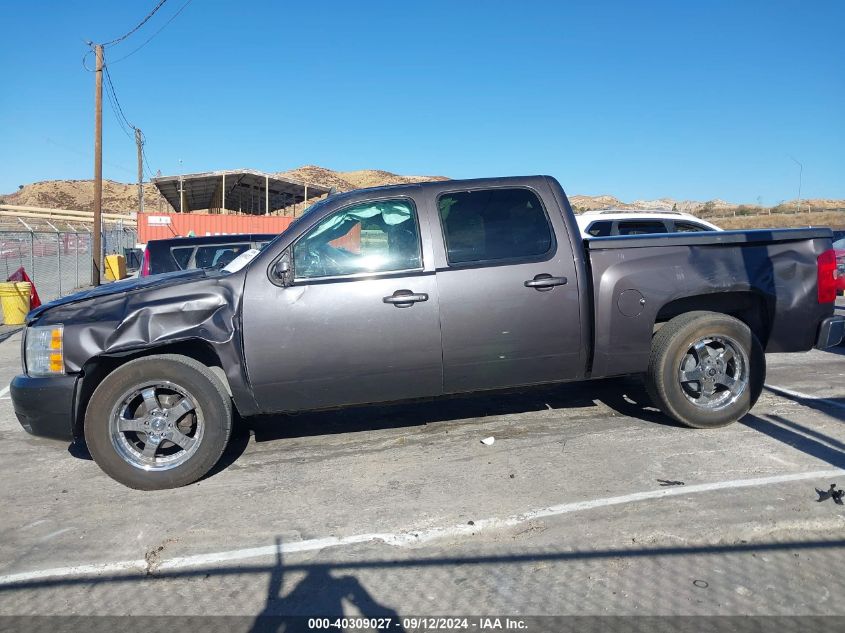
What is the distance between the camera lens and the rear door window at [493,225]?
4707 millimetres

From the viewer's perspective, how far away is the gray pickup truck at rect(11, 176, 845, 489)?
170 inches

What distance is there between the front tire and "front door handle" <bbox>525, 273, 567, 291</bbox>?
2.24m

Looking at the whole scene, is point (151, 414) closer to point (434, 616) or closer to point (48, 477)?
point (48, 477)

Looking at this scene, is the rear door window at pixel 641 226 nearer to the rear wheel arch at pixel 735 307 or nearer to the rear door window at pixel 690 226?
the rear door window at pixel 690 226

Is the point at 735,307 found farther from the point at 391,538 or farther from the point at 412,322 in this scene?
the point at 391,538

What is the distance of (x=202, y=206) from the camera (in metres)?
50.3

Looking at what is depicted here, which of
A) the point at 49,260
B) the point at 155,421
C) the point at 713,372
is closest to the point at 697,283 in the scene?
the point at 713,372

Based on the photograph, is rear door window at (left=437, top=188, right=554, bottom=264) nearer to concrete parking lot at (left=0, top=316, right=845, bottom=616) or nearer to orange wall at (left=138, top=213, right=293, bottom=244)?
concrete parking lot at (left=0, top=316, right=845, bottom=616)

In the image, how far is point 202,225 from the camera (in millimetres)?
29547

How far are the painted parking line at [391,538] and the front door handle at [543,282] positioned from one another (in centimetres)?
151

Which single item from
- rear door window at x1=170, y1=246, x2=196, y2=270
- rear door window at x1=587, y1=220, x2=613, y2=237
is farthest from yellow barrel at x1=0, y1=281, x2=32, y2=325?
rear door window at x1=587, y1=220, x2=613, y2=237

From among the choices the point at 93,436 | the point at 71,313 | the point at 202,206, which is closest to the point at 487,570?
the point at 93,436

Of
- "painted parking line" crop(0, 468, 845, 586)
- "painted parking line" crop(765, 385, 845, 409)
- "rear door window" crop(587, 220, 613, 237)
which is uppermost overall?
"rear door window" crop(587, 220, 613, 237)

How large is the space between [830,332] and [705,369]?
1064 mm
